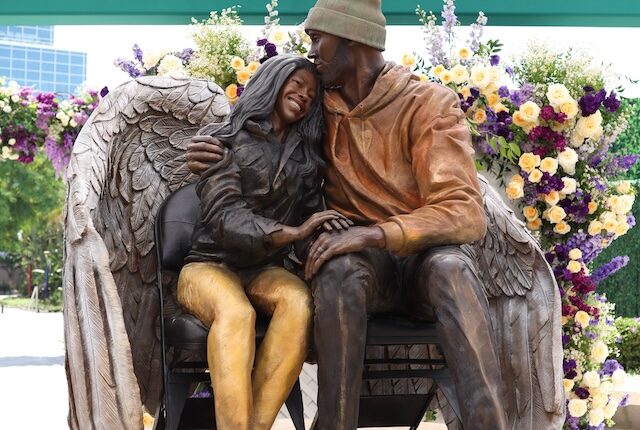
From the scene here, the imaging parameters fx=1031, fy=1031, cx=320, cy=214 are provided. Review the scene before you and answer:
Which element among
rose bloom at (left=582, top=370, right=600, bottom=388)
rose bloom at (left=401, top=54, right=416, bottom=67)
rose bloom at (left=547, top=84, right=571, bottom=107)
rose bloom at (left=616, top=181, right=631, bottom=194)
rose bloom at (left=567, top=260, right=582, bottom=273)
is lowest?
rose bloom at (left=582, top=370, right=600, bottom=388)

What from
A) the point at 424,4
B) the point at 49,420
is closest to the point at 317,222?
the point at 49,420

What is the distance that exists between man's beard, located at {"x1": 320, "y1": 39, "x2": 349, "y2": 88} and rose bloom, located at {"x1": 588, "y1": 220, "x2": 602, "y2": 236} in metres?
1.97

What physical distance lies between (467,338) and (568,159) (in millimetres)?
2047

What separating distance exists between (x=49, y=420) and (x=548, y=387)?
13.6 feet

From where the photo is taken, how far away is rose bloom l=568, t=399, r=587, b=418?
4.34 metres

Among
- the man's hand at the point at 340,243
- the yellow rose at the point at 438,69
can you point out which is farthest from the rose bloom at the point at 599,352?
the man's hand at the point at 340,243

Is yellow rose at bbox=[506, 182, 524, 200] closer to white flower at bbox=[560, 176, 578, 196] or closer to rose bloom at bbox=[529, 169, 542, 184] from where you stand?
rose bloom at bbox=[529, 169, 542, 184]

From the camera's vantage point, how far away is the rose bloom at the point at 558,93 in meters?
4.43

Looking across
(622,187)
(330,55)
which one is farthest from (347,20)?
(622,187)

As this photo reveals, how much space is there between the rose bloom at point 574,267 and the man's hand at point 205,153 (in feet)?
6.78

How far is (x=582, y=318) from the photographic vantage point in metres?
4.43

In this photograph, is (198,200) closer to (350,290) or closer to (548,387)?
(350,290)

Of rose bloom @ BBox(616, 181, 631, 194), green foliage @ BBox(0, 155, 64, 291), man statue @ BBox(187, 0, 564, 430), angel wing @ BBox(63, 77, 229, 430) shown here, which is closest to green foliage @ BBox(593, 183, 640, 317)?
rose bloom @ BBox(616, 181, 631, 194)

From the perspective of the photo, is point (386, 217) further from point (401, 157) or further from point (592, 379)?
point (592, 379)
